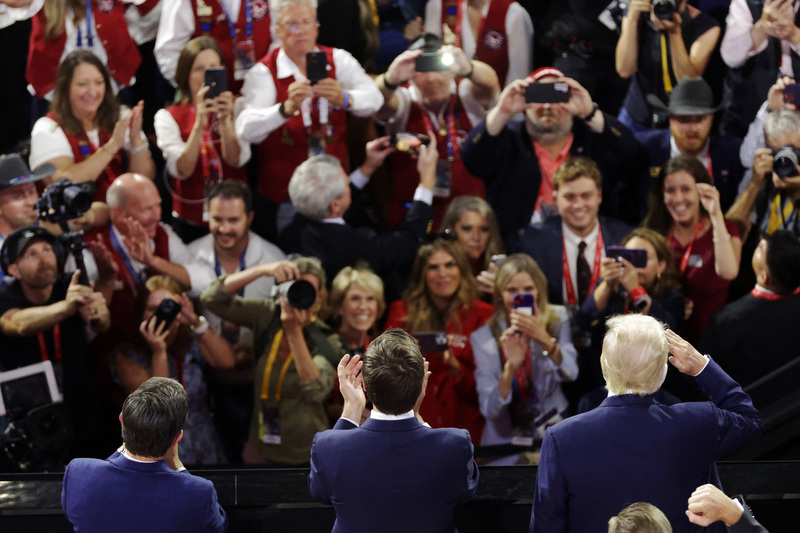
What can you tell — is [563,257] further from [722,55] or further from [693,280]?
[722,55]

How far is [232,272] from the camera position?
486 cm

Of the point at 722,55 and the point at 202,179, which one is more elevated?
the point at 722,55

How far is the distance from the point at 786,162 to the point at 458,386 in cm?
172

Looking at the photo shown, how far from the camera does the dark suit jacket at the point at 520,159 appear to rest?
5.00m

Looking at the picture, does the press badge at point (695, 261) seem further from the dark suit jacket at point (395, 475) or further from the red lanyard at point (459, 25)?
the dark suit jacket at point (395, 475)

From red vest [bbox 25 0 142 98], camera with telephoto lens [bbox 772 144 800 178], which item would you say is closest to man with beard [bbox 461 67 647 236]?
camera with telephoto lens [bbox 772 144 800 178]

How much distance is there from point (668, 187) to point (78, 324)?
8.54ft

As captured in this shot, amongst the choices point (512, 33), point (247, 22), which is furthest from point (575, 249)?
point (247, 22)

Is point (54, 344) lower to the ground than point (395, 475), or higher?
lower

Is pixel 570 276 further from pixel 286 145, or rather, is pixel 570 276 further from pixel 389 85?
pixel 286 145

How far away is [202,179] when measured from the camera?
5.11 metres

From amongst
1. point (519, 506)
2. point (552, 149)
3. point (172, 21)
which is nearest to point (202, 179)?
point (172, 21)

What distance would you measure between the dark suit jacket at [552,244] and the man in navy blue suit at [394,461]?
217 cm

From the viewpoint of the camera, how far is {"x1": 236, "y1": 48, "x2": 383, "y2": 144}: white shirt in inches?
195
